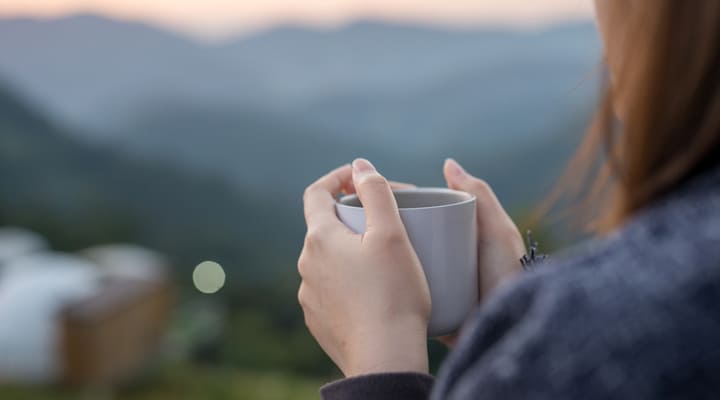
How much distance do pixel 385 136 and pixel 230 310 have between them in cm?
125

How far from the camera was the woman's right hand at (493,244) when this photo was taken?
62cm

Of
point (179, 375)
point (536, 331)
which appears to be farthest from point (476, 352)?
point (179, 375)

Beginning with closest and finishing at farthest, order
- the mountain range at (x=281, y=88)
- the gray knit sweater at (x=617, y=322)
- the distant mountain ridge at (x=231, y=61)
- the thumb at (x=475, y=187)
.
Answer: the gray knit sweater at (x=617, y=322) < the thumb at (x=475, y=187) < the mountain range at (x=281, y=88) < the distant mountain ridge at (x=231, y=61)

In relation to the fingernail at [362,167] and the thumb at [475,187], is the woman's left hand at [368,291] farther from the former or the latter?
the thumb at [475,187]

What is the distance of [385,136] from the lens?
10.6ft

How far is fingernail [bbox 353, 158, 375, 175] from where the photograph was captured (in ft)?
1.86

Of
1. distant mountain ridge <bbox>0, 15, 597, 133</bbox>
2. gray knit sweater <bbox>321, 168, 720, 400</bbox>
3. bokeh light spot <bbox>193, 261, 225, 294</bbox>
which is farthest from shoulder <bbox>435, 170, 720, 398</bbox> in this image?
bokeh light spot <bbox>193, 261, 225, 294</bbox>

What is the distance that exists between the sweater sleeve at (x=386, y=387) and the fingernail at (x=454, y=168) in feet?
0.93

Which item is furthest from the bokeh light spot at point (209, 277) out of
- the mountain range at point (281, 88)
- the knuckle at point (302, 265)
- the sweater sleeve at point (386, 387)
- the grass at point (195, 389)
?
the sweater sleeve at point (386, 387)

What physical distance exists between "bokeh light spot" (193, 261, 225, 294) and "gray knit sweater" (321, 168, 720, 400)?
11.1 feet

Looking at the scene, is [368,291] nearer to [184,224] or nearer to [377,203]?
[377,203]

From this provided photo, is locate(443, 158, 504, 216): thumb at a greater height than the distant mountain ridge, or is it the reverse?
the distant mountain ridge

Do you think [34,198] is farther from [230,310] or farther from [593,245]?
[593,245]

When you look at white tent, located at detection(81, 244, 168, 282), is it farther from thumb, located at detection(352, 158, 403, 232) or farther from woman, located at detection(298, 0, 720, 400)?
woman, located at detection(298, 0, 720, 400)
